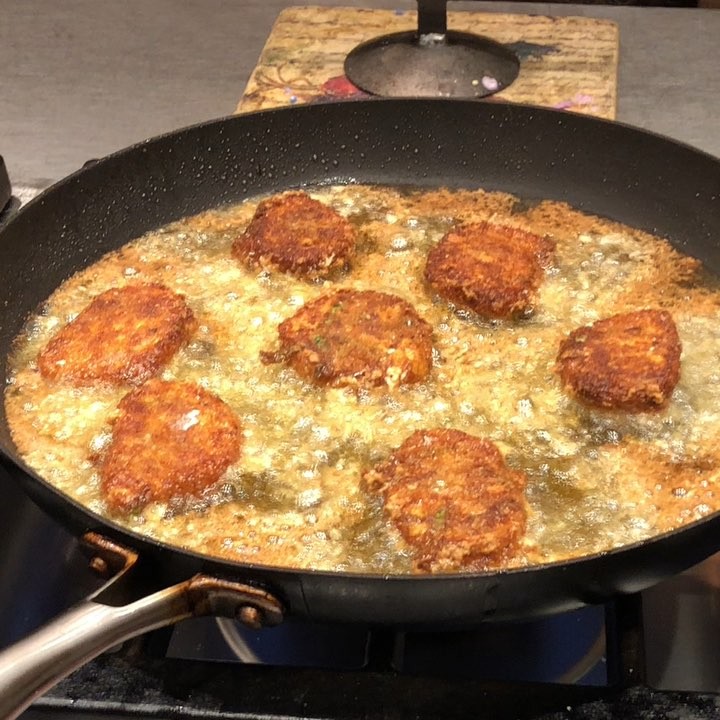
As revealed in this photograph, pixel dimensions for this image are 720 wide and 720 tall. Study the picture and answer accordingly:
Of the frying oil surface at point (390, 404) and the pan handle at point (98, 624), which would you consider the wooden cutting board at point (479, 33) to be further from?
the pan handle at point (98, 624)

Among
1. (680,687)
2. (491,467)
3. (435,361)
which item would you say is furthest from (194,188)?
(680,687)

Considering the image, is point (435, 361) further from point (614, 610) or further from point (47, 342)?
point (47, 342)

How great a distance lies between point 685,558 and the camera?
906mm

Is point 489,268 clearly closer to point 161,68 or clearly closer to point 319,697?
point 319,697

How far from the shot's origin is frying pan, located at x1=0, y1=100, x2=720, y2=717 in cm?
87

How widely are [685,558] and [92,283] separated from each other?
1.07m

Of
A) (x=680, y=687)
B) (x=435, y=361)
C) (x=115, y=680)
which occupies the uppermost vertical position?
(x=435, y=361)

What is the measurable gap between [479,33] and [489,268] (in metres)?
1.43

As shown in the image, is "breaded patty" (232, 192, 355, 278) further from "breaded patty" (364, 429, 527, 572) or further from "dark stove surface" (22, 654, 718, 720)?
"dark stove surface" (22, 654, 718, 720)

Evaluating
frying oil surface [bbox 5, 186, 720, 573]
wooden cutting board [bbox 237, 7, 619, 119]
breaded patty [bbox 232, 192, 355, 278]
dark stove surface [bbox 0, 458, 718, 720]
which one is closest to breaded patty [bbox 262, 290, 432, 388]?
frying oil surface [bbox 5, 186, 720, 573]

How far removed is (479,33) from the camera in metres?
2.53

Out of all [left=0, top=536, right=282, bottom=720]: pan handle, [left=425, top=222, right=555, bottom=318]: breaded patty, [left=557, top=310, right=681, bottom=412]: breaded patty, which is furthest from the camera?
[left=425, top=222, right=555, bottom=318]: breaded patty

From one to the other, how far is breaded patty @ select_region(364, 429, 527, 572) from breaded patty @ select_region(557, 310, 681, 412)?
0.18 m

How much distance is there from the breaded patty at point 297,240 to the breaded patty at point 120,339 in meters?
0.18
